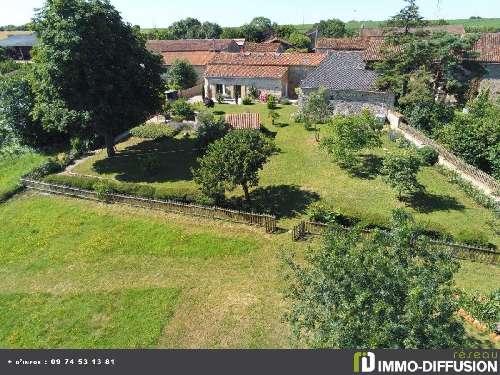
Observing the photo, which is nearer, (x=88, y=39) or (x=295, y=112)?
(x=88, y=39)

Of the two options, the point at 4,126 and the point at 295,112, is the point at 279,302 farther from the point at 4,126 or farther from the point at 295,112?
the point at 4,126

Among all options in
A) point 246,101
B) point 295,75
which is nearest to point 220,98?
point 246,101

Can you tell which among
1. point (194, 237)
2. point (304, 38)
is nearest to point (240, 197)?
point (194, 237)

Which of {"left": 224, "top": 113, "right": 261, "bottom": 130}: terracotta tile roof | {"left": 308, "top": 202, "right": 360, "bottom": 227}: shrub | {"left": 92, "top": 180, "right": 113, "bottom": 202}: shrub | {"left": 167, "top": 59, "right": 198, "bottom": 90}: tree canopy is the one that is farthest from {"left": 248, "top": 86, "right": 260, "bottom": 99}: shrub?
{"left": 308, "top": 202, "right": 360, "bottom": 227}: shrub

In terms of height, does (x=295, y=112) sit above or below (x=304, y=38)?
below

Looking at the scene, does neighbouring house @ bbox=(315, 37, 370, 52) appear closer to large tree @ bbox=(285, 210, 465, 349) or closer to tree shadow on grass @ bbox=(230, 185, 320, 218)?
tree shadow on grass @ bbox=(230, 185, 320, 218)

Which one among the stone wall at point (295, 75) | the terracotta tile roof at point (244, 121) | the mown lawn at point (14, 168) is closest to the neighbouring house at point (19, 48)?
the stone wall at point (295, 75)
